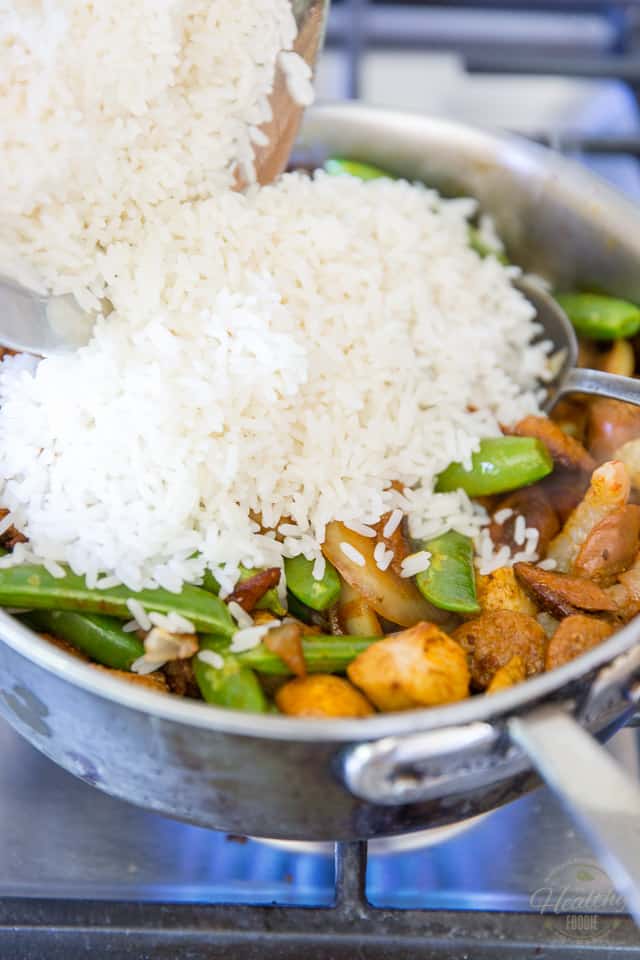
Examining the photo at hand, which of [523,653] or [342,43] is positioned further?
[342,43]

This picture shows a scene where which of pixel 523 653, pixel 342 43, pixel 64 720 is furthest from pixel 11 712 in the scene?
pixel 342 43

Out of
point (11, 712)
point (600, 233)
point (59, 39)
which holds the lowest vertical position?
point (11, 712)

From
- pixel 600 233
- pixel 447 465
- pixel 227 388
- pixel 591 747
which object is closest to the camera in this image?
pixel 591 747

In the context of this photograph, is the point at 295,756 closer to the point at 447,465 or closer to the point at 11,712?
the point at 11,712

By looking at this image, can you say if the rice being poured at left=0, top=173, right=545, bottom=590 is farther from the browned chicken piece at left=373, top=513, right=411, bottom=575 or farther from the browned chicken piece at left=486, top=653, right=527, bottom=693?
the browned chicken piece at left=486, top=653, right=527, bottom=693

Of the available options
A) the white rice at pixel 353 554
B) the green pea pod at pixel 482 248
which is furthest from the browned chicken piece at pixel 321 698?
the green pea pod at pixel 482 248

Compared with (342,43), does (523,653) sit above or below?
below
